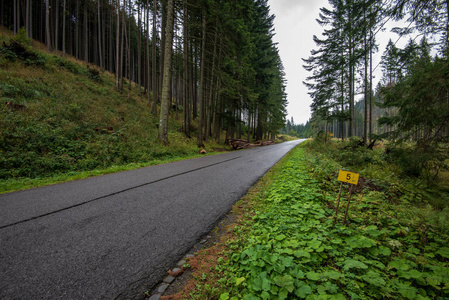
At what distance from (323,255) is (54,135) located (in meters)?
9.62

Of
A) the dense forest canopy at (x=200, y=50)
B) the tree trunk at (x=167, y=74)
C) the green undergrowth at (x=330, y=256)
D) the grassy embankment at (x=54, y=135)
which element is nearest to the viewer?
the green undergrowth at (x=330, y=256)

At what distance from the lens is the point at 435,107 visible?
4.64 metres

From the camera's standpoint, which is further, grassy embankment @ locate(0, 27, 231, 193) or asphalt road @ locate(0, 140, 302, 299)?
grassy embankment @ locate(0, 27, 231, 193)

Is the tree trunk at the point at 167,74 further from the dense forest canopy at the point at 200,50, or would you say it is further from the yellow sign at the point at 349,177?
the yellow sign at the point at 349,177

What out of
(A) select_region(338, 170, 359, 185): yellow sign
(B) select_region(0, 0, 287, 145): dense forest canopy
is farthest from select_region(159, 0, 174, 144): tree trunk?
(A) select_region(338, 170, 359, 185): yellow sign

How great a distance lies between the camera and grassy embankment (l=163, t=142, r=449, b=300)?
1484 mm

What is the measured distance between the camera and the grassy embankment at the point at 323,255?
1.48m

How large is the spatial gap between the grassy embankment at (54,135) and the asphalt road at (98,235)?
7.04 ft

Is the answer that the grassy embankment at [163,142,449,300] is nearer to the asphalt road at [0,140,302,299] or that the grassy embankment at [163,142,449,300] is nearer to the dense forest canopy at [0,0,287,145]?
the asphalt road at [0,140,302,299]

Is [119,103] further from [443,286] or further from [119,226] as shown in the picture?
[443,286]

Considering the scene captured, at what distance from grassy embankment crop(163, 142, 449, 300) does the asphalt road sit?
432mm

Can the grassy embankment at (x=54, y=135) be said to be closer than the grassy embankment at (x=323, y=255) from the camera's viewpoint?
No

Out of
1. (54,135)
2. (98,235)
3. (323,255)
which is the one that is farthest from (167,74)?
(323,255)

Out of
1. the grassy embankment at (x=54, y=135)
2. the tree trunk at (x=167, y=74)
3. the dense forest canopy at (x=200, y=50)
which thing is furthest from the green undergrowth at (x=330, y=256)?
the dense forest canopy at (x=200, y=50)
